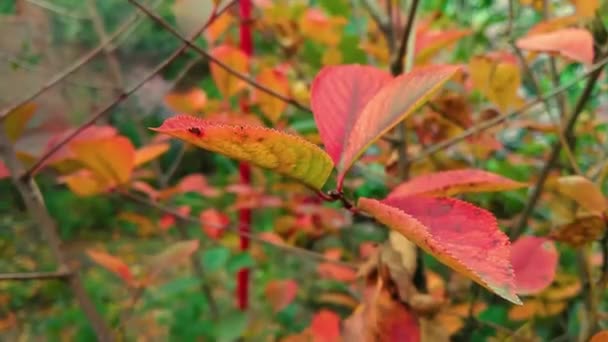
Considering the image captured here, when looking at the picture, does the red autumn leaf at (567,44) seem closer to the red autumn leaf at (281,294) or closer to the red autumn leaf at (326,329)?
the red autumn leaf at (326,329)

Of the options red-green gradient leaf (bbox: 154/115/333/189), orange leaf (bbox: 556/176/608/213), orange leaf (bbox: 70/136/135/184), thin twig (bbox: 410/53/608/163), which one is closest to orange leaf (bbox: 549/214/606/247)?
orange leaf (bbox: 556/176/608/213)

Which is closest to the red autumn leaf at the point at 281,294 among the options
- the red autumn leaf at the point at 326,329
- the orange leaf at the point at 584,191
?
the red autumn leaf at the point at 326,329

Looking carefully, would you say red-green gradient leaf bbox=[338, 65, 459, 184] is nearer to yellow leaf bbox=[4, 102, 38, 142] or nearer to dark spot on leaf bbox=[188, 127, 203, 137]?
dark spot on leaf bbox=[188, 127, 203, 137]

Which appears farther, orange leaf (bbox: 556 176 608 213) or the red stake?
the red stake

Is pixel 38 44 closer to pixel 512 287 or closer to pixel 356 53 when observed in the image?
pixel 356 53

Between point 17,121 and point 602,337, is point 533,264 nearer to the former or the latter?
point 602,337

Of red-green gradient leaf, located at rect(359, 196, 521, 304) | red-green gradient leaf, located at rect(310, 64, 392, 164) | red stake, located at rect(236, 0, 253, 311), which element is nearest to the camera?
red-green gradient leaf, located at rect(359, 196, 521, 304)
